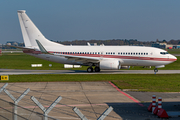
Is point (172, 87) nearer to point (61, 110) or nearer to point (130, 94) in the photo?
point (130, 94)

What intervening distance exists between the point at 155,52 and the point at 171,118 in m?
25.9

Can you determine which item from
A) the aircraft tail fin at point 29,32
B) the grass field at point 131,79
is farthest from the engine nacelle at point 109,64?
the aircraft tail fin at point 29,32

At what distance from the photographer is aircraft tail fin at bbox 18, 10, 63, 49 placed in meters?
39.4

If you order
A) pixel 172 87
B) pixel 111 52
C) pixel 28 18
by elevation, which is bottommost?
pixel 172 87

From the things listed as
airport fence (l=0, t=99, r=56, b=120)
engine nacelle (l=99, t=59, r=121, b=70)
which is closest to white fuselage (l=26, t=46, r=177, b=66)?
engine nacelle (l=99, t=59, r=121, b=70)

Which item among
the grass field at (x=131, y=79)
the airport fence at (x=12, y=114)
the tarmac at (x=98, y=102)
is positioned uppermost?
the airport fence at (x=12, y=114)

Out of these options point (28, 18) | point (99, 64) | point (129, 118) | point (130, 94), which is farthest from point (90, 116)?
point (28, 18)

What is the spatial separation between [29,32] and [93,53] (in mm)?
10633

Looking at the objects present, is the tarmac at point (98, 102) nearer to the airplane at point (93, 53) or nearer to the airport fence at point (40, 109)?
the airport fence at point (40, 109)

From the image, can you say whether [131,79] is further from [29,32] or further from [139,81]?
[29,32]

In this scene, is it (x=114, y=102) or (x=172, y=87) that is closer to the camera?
(x=114, y=102)

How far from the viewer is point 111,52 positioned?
38.6m

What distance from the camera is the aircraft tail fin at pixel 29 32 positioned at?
3938cm

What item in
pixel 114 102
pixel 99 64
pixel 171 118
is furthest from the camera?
pixel 99 64
